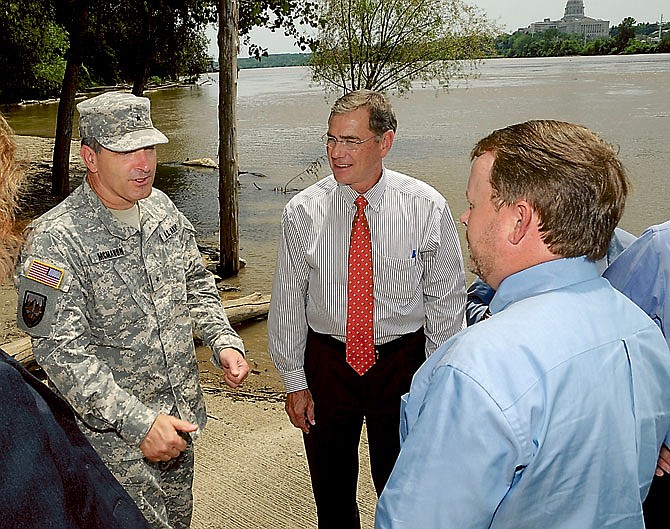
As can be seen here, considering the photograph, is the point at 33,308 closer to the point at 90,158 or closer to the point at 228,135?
A: the point at 90,158

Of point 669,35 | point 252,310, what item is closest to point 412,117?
point 252,310

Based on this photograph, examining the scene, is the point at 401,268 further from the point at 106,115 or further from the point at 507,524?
the point at 507,524

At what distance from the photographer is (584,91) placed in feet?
175

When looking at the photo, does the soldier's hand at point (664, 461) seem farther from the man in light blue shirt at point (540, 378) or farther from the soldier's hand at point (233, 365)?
the soldier's hand at point (233, 365)

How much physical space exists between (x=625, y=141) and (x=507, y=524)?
1212 inches

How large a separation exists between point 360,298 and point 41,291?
1.23m

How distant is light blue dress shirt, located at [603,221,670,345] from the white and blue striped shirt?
36.1 inches

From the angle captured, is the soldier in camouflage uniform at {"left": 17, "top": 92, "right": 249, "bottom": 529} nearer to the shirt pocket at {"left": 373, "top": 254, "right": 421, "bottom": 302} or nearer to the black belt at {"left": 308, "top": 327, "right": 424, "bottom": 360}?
the black belt at {"left": 308, "top": 327, "right": 424, "bottom": 360}

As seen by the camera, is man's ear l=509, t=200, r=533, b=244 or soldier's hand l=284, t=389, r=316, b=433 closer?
man's ear l=509, t=200, r=533, b=244

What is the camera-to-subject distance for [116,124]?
103 inches

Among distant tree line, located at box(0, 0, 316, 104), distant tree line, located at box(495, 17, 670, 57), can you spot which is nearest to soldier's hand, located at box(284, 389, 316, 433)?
distant tree line, located at box(0, 0, 316, 104)

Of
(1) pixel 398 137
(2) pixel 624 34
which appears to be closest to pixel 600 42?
(2) pixel 624 34

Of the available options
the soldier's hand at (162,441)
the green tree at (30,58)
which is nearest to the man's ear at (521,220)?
the soldier's hand at (162,441)

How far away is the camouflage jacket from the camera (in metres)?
2.36
